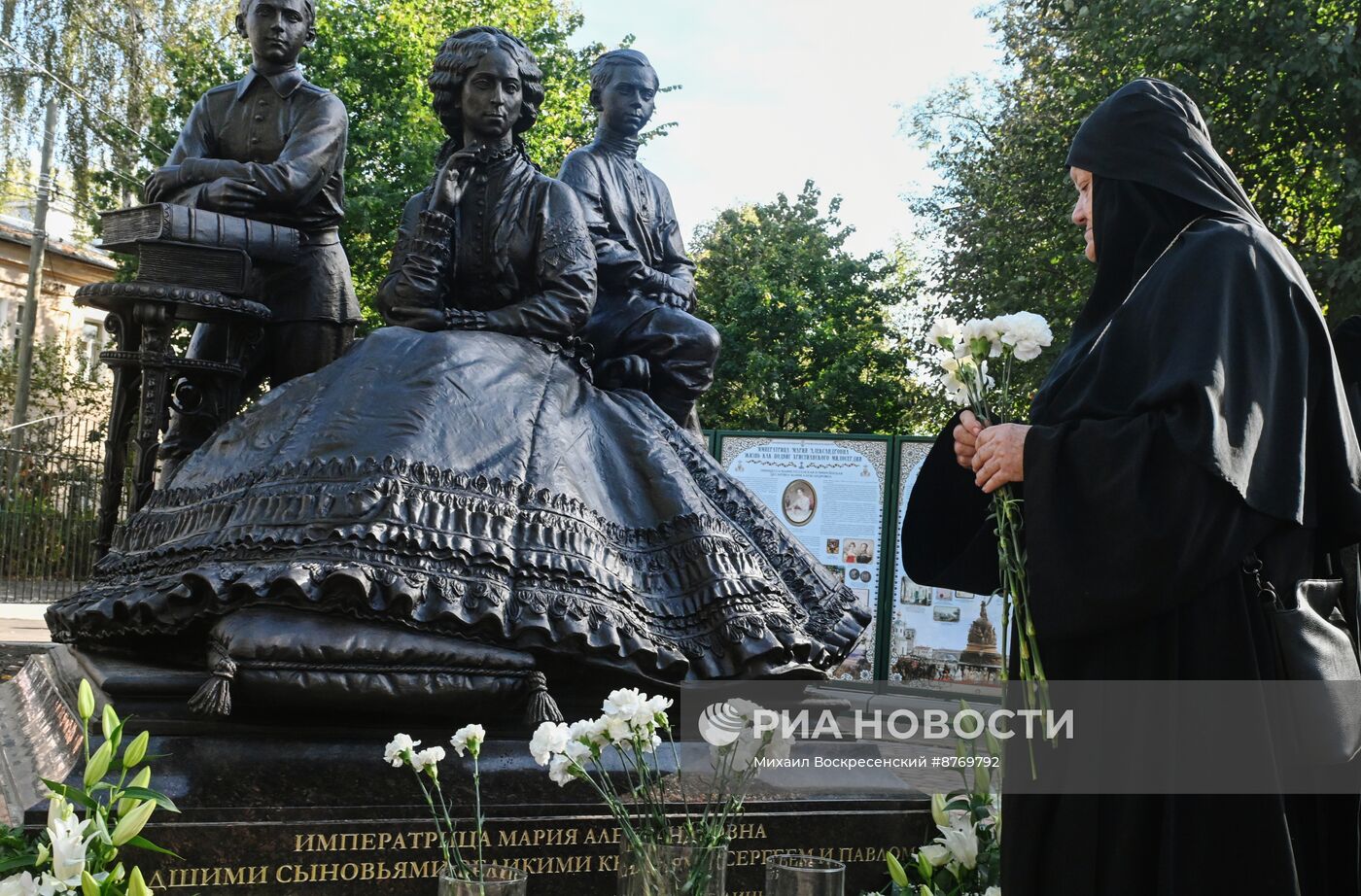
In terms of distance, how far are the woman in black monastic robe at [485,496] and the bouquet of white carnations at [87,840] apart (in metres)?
0.76

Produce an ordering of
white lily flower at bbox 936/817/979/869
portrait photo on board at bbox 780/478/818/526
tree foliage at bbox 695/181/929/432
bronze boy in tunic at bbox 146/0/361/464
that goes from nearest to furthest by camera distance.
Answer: white lily flower at bbox 936/817/979/869
bronze boy in tunic at bbox 146/0/361/464
portrait photo on board at bbox 780/478/818/526
tree foliage at bbox 695/181/929/432

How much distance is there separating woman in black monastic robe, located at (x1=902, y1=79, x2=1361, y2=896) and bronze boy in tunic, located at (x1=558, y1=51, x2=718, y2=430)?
7.71 feet

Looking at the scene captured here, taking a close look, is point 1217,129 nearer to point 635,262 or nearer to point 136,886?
point 635,262

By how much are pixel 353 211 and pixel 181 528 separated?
51.0 ft

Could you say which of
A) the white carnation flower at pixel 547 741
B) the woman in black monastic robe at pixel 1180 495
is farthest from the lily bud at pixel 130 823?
the woman in black monastic robe at pixel 1180 495

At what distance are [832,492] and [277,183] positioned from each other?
6117 millimetres

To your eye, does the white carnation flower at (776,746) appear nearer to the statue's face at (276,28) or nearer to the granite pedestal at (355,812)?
the granite pedestal at (355,812)

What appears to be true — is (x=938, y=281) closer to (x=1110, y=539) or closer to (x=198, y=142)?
(x=198, y=142)

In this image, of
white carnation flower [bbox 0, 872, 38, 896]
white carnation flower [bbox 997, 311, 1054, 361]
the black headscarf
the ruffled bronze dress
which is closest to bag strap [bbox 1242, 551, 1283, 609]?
the black headscarf

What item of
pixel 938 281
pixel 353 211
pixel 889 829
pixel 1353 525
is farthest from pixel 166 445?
pixel 938 281

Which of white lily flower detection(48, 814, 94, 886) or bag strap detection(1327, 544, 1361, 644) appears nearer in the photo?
white lily flower detection(48, 814, 94, 886)

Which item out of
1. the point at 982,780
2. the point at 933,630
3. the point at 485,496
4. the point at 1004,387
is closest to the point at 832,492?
the point at 933,630

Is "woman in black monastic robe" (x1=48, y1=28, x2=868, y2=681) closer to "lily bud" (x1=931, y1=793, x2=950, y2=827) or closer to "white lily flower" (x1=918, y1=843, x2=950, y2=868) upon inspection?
"lily bud" (x1=931, y1=793, x2=950, y2=827)

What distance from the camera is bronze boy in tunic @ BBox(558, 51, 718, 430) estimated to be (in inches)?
195
